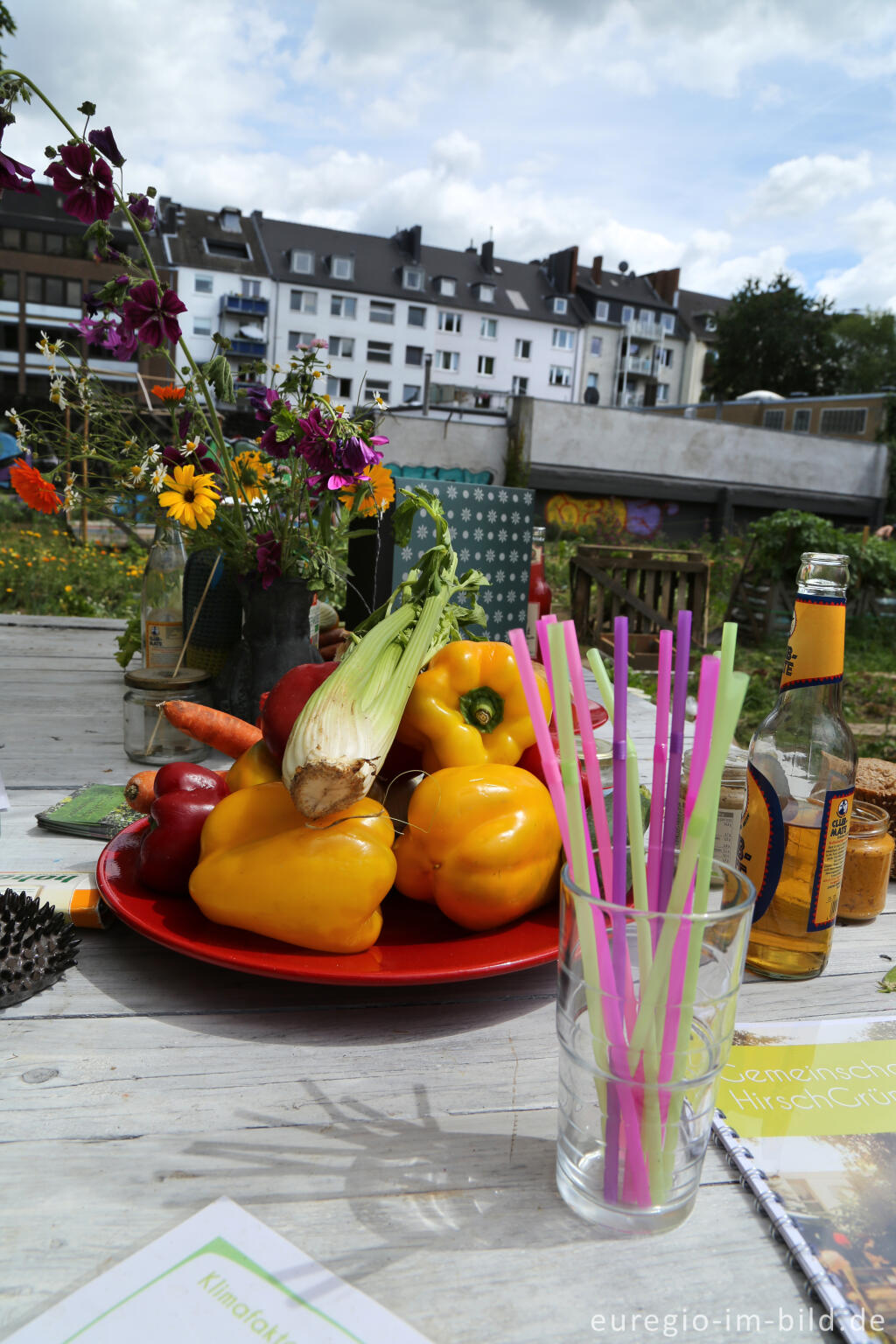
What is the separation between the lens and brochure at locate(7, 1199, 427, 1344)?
0.44 meters

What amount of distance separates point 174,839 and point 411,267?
39.8 metres

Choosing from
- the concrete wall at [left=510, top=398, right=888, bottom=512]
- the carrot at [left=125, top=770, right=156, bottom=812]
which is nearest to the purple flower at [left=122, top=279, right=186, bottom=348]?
the carrot at [left=125, top=770, right=156, bottom=812]

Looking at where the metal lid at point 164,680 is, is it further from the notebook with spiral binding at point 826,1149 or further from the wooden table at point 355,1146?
the notebook with spiral binding at point 826,1149

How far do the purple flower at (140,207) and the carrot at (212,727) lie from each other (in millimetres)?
701

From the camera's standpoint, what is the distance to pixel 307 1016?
741 mm

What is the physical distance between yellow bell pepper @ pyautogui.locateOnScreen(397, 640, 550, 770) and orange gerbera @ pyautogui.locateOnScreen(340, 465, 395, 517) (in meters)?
0.47

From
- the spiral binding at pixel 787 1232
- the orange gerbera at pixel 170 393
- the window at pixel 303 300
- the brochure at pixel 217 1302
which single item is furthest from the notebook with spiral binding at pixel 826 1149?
the window at pixel 303 300

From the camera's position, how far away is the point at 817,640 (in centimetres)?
80

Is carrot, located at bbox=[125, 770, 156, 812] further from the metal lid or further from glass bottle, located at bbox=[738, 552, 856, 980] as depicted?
glass bottle, located at bbox=[738, 552, 856, 980]

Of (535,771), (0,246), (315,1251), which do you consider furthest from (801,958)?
(0,246)

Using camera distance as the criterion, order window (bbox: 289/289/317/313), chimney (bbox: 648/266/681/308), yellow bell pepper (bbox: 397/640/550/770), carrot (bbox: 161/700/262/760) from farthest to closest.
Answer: chimney (bbox: 648/266/681/308), window (bbox: 289/289/317/313), carrot (bbox: 161/700/262/760), yellow bell pepper (bbox: 397/640/550/770)

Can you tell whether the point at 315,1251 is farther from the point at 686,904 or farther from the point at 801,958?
the point at 801,958

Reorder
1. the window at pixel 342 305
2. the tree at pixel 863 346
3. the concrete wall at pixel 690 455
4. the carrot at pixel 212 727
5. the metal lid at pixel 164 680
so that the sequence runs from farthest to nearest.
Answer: the window at pixel 342 305, the tree at pixel 863 346, the concrete wall at pixel 690 455, the metal lid at pixel 164 680, the carrot at pixel 212 727

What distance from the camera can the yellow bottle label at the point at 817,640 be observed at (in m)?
0.79
